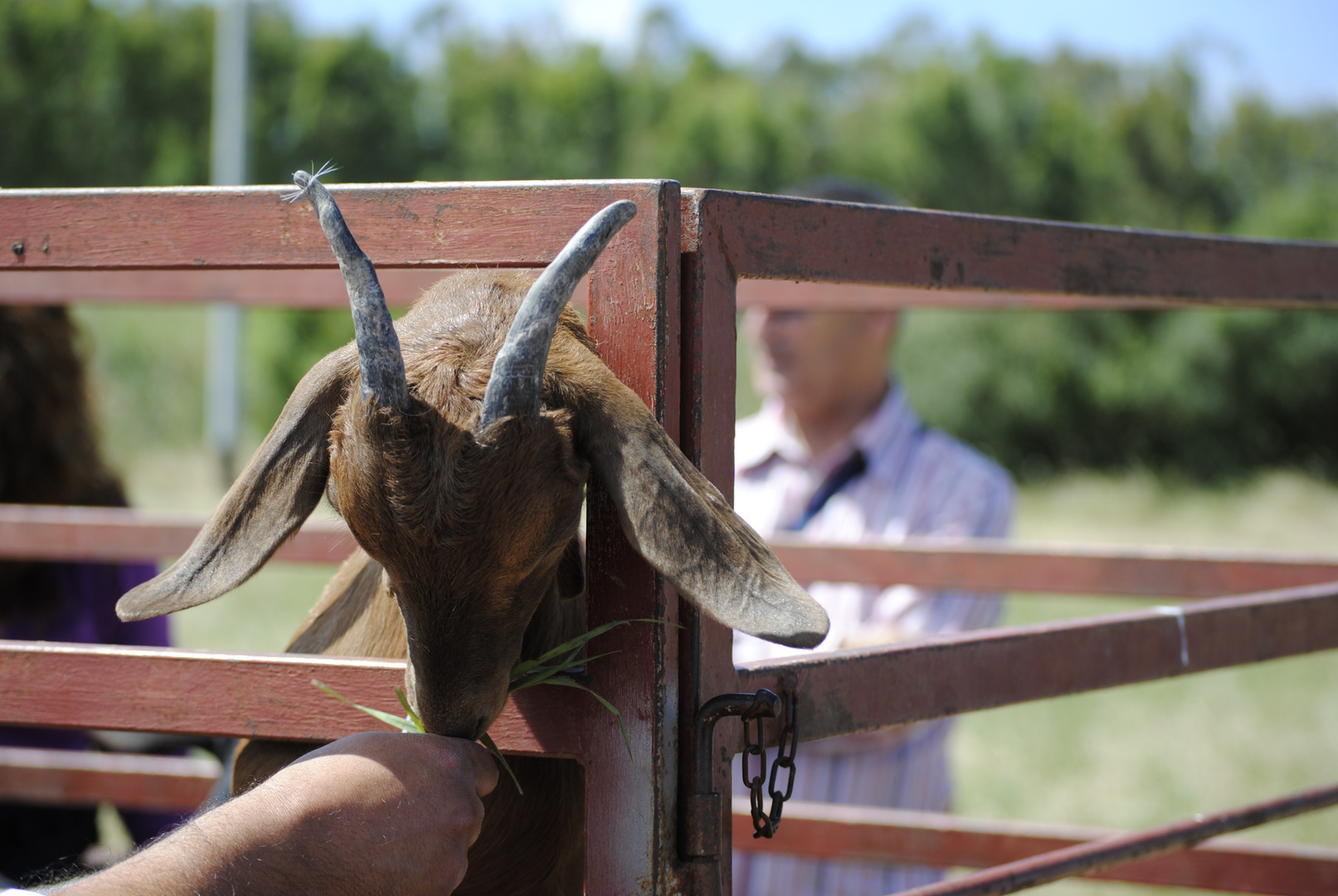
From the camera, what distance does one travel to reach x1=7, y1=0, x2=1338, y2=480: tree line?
70.5 ft

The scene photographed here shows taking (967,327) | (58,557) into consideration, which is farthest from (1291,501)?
(58,557)

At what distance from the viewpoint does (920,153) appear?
2886 cm

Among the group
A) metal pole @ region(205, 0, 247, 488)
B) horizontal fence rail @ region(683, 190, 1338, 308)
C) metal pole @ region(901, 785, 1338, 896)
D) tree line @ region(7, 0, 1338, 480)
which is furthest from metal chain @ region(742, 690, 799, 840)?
tree line @ region(7, 0, 1338, 480)

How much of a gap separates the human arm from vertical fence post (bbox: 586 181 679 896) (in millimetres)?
169

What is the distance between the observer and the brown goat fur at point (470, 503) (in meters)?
1.28

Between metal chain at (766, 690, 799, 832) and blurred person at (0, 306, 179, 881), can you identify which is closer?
metal chain at (766, 690, 799, 832)

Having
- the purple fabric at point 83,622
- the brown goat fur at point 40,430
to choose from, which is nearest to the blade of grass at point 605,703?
the purple fabric at point 83,622

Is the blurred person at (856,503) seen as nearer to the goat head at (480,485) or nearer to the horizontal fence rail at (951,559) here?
the horizontal fence rail at (951,559)

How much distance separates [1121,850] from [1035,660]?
41 cm

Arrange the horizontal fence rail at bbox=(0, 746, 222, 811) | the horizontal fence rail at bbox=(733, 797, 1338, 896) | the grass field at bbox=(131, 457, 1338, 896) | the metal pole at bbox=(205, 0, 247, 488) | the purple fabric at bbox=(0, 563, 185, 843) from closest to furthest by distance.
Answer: the horizontal fence rail at bbox=(733, 797, 1338, 896), the horizontal fence rail at bbox=(0, 746, 222, 811), the purple fabric at bbox=(0, 563, 185, 843), the grass field at bbox=(131, 457, 1338, 896), the metal pole at bbox=(205, 0, 247, 488)

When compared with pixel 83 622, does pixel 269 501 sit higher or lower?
higher

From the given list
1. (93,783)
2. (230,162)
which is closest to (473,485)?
(93,783)

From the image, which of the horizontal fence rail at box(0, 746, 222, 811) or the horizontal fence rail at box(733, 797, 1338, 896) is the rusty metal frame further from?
the horizontal fence rail at box(0, 746, 222, 811)

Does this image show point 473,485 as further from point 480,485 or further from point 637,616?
point 637,616
